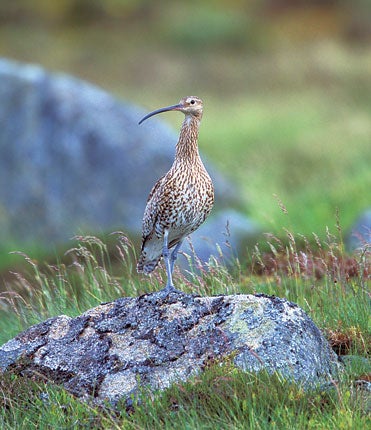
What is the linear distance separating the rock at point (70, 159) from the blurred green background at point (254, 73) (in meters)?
1.66

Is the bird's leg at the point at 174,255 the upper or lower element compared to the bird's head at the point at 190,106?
lower

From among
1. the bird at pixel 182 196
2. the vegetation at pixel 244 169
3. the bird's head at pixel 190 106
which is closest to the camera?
the vegetation at pixel 244 169

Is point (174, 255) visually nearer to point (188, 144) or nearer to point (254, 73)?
point (188, 144)

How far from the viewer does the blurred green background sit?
18359 millimetres

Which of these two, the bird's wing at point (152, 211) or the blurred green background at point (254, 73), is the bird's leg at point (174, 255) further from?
the blurred green background at point (254, 73)

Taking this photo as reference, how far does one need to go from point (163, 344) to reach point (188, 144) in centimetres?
186

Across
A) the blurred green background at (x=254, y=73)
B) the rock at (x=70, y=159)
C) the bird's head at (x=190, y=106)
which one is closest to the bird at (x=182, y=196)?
the bird's head at (x=190, y=106)

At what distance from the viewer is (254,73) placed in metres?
29.6

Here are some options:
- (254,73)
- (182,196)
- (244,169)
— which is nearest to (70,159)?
(244,169)

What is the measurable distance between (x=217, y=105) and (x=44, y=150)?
36.5 ft

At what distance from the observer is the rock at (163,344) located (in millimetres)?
6301

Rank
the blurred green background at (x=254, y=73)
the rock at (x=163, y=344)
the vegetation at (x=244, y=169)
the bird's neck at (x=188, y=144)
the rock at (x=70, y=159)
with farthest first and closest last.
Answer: the blurred green background at (x=254, y=73)
the rock at (x=70, y=159)
the bird's neck at (x=188, y=144)
the rock at (x=163, y=344)
the vegetation at (x=244, y=169)

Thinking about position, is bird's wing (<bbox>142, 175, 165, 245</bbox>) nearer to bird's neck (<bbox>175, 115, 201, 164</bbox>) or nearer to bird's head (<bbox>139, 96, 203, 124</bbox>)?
bird's neck (<bbox>175, 115, 201, 164</bbox>)

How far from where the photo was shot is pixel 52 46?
3444 centimetres
